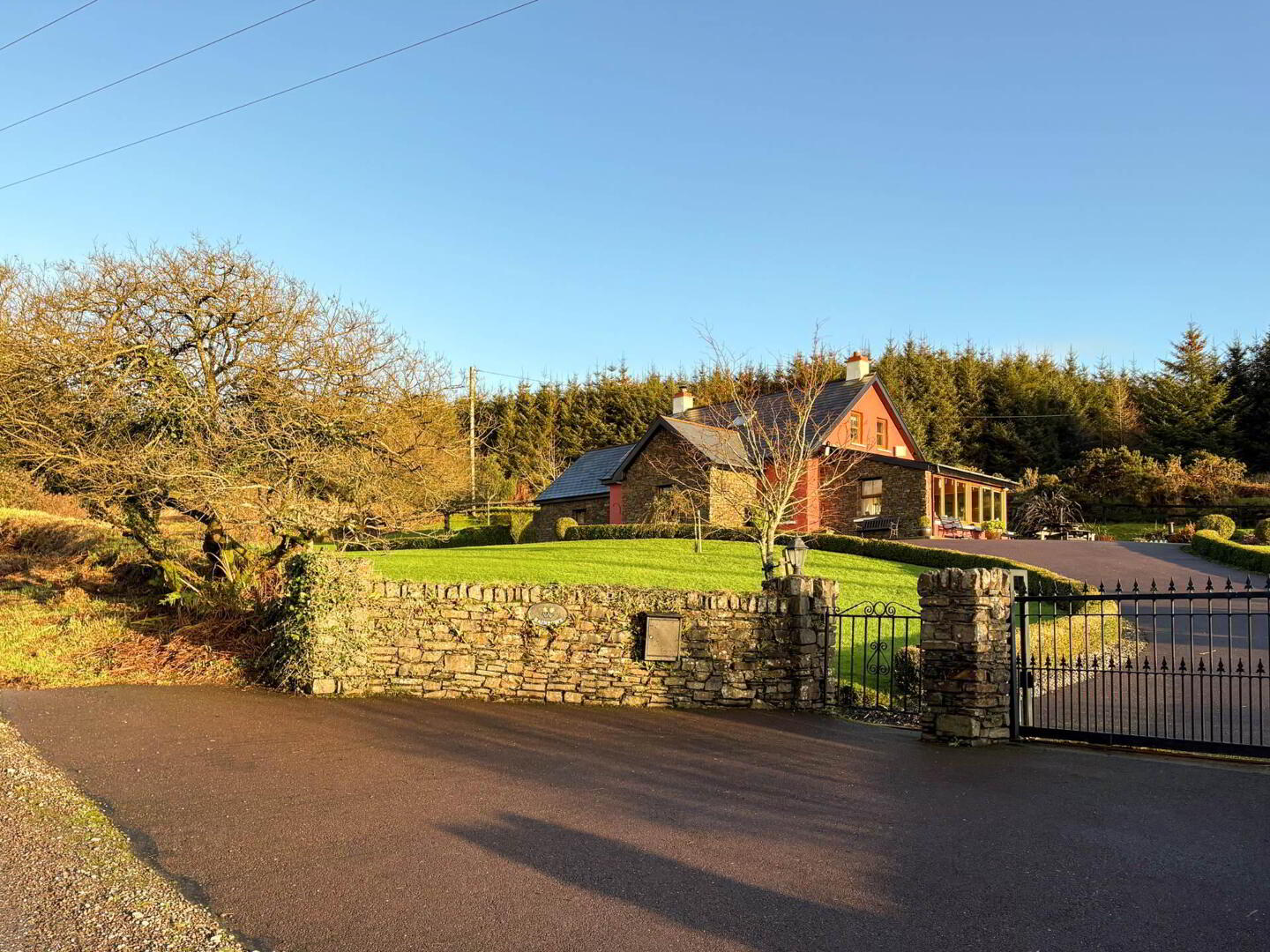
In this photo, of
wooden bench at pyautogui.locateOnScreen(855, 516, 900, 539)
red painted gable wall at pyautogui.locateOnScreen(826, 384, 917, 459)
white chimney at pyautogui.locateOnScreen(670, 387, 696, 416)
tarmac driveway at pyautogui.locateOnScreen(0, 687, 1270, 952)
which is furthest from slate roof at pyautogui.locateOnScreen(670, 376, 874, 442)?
tarmac driveway at pyautogui.locateOnScreen(0, 687, 1270, 952)

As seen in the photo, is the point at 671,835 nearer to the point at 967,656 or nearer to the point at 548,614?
the point at 967,656

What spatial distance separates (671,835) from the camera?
594 cm

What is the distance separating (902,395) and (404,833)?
173 feet

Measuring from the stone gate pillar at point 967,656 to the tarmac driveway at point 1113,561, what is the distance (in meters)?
11.7

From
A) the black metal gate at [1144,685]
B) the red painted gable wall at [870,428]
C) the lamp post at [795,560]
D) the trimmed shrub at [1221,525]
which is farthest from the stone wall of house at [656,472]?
the lamp post at [795,560]

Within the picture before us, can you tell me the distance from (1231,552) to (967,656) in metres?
19.8

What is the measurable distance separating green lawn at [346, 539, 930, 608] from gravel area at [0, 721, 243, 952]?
10.7m

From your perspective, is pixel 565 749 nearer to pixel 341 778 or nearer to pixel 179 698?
pixel 341 778

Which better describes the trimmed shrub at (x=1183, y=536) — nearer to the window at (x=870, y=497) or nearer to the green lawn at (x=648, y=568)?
the window at (x=870, y=497)

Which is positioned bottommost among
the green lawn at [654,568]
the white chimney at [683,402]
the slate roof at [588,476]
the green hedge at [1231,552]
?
the green lawn at [654,568]

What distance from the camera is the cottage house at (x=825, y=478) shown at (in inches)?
1206

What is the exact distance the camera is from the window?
110ft

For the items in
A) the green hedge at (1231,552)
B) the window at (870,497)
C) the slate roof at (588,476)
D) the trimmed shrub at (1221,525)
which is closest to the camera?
the green hedge at (1231,552)

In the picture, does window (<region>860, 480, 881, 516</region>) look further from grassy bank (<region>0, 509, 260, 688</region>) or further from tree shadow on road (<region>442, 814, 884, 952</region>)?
tree shadow on road (<region>442, 814, 884, 952</region>)
